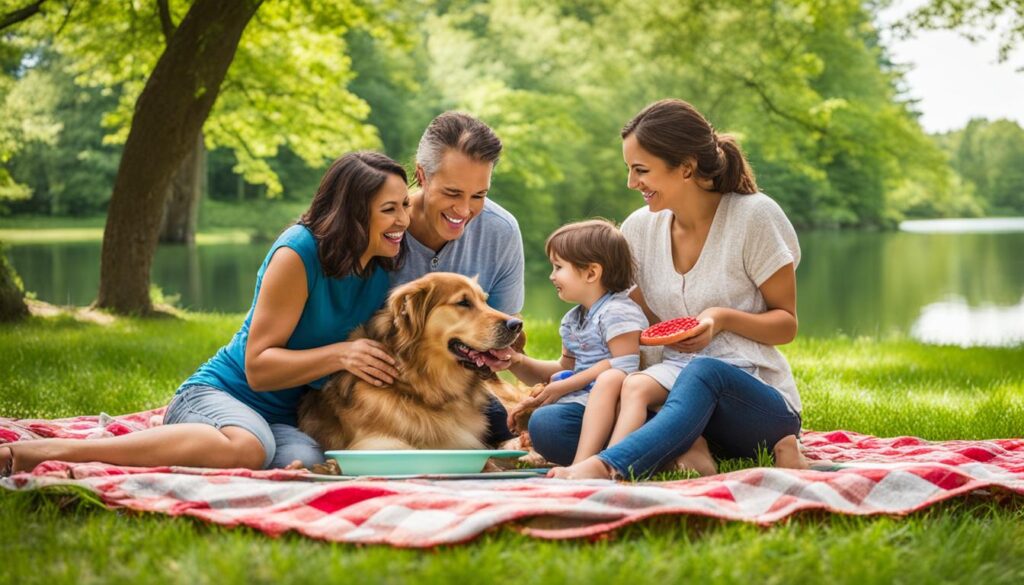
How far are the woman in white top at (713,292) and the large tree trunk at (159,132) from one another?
646cm

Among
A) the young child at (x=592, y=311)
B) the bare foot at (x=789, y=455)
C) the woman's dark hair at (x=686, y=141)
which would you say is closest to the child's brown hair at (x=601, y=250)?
the young child at (x=592, y=311)

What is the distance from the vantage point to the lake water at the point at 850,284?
16.8m

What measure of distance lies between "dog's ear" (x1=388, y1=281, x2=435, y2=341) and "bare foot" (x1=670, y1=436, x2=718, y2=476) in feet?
3.91

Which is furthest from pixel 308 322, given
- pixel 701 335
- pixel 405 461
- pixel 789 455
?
pixel 789 455

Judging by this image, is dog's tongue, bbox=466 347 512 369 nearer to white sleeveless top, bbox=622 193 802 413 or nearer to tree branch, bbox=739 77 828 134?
white sleeveless top, bbox=622 193 802 413

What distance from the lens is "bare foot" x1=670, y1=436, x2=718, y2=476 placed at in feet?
12.7

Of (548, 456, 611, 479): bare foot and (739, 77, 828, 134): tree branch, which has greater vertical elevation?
(739, 77, 828, 134): tree branch

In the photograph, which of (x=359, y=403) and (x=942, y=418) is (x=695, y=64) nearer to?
(x=942, y=418)

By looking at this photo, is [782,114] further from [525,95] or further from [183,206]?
[183,206]

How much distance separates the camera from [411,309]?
162 inches


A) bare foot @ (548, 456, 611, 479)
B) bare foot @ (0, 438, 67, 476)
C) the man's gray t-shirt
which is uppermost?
the man's gray t-shirt

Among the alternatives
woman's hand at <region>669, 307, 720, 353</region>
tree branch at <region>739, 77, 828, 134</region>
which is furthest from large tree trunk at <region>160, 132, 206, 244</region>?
woman's hand at <region>669, 307, 720, 353</region>

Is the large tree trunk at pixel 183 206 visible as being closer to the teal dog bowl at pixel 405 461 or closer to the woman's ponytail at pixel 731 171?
the woman's ponytail at pixel 731 171

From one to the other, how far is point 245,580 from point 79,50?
1221 centimetres
